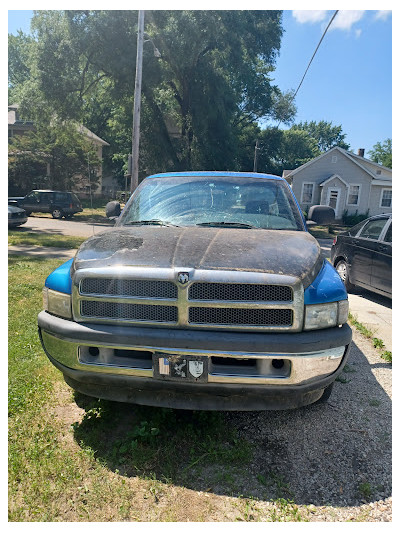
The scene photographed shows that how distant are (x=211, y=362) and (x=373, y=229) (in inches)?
231

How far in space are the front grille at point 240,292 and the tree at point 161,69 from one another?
23602mm

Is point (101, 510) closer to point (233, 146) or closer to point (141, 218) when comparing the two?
point (141, 218)

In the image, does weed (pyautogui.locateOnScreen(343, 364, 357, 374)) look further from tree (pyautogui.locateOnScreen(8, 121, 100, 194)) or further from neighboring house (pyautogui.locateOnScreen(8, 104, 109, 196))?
neighboring house (pyautogui.locateOnScreen(8, 104, 109, 196))

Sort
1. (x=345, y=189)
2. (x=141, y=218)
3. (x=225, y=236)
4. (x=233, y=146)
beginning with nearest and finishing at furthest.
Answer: (x=225, y=236), (x=141, y=218), (x=233, y=146), (x=345, y=189)

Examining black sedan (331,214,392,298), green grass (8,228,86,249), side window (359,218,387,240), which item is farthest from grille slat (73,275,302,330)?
green grass (8,228,86,249)

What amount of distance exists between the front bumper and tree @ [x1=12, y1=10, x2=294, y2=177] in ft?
77.5

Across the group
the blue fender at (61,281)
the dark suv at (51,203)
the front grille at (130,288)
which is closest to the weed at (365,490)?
the front grille at (130,288)

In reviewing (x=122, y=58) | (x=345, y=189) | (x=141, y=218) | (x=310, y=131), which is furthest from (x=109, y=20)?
(x=310, y=131)

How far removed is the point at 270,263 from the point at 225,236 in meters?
0.62

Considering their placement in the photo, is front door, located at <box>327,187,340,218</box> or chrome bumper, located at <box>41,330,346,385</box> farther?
front door, located at <box>327,187,340,218</box>

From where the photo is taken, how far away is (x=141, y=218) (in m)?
3.86

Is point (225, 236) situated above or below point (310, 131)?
below

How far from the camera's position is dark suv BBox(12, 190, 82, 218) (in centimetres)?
2445

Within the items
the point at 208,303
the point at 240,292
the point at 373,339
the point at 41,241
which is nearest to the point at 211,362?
the point at 208,303
